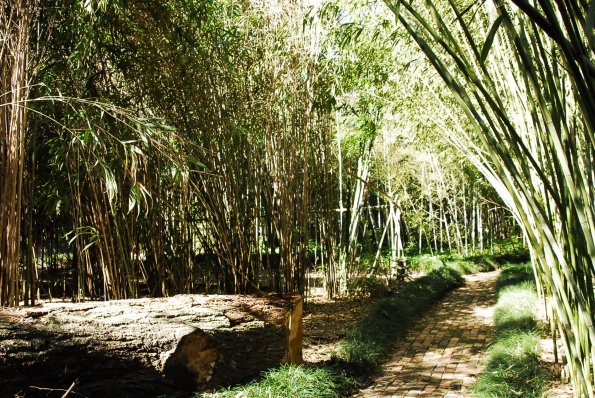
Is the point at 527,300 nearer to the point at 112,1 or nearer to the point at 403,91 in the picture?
the point at 403,91

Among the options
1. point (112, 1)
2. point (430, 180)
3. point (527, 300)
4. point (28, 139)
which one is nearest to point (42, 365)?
point (28, 139)

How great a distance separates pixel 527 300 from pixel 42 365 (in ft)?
17.0

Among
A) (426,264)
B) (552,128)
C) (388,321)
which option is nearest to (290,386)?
(552,128)

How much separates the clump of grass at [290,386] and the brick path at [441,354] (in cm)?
38

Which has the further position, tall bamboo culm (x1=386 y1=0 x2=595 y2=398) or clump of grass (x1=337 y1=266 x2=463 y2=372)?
clump of grass (x1=337 y1=266 x2=463 y2=372)

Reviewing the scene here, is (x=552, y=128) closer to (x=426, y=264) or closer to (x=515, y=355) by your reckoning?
(x=515, y=355)

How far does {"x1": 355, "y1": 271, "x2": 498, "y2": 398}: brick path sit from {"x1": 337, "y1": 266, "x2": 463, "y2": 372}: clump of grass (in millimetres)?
120

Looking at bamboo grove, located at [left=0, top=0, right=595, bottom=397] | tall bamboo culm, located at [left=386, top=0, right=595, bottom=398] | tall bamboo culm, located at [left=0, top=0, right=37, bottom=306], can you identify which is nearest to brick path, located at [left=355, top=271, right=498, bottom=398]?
bamboo grove, located at [left=0, top=0, right=595, bottom=397]

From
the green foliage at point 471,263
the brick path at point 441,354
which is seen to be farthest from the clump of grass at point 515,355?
the green foliage at point 471,263

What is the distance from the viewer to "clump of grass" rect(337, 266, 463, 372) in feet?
14.8

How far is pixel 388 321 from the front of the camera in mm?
5930

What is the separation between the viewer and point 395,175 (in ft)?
44.5

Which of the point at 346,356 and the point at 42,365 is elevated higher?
the point at 42,365

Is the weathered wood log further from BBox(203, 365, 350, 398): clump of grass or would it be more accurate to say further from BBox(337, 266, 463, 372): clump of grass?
BBox(337, 266, 463, 372): clump of grass
